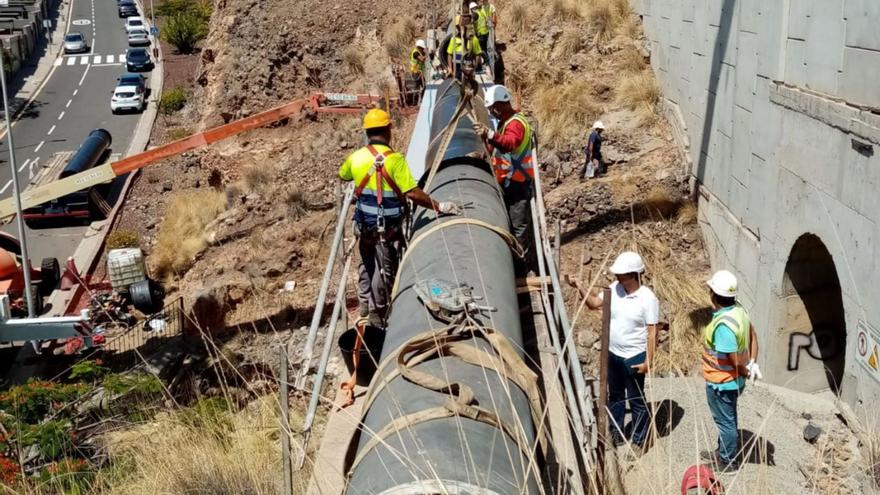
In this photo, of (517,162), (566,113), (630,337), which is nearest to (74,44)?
(566,113)

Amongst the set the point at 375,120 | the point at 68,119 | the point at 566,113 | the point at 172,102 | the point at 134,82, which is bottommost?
the point at 68,119

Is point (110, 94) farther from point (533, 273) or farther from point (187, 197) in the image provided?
point (533, 273)

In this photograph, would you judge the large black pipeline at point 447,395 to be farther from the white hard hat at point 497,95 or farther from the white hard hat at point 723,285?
the white hard hat at point 723,285

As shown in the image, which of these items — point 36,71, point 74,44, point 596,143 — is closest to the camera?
point 596,143

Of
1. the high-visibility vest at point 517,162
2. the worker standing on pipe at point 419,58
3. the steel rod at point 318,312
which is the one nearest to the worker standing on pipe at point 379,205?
the steel rod at point 318,312

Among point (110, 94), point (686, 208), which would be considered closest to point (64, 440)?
point (686, 208)

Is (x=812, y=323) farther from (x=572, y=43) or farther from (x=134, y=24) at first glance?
(x=134, y=24)

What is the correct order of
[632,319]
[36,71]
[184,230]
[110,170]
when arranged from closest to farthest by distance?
[632,319], [110,170], [184,230], [36,71]

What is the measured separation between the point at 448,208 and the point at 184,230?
1476 centimetres

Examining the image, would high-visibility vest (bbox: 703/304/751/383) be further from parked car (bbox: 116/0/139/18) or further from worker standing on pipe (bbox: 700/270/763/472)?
parked car (bbox: 116/0/139/18)

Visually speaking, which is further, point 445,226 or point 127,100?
point 127,100

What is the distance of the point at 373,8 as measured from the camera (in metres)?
23.0

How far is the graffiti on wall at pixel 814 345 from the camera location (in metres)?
7.92

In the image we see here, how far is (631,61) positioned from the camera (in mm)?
14500
